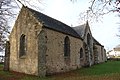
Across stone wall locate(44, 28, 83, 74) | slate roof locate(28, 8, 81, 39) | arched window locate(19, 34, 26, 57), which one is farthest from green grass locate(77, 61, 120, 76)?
arched window locate(19, 34, 26, 57)

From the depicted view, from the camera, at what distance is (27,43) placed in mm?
28266

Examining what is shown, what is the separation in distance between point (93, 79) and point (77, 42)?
17.9 m

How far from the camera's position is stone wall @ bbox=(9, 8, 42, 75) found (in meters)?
26.8

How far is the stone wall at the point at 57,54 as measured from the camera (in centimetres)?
2744

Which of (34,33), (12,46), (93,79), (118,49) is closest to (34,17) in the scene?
(34,33)

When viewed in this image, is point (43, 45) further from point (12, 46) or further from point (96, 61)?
point (96, 61)

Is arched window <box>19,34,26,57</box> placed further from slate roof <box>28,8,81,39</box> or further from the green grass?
the green grass

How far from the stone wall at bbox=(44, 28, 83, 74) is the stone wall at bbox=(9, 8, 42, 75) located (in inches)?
61.8

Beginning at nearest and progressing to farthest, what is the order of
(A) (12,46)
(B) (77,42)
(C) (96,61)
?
1. (A) (12,46)
2. (B) (77,42)
3. (C) (96,61)

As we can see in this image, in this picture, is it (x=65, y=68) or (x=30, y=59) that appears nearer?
(x=30, y=59)

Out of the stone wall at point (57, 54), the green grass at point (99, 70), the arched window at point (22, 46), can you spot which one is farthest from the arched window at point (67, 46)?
the arched window at point (22, 46)

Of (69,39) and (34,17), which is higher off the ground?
(34,17)

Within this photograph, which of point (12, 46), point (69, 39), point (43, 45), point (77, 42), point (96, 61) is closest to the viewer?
point (43, 45)

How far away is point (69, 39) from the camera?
34.0 meters
